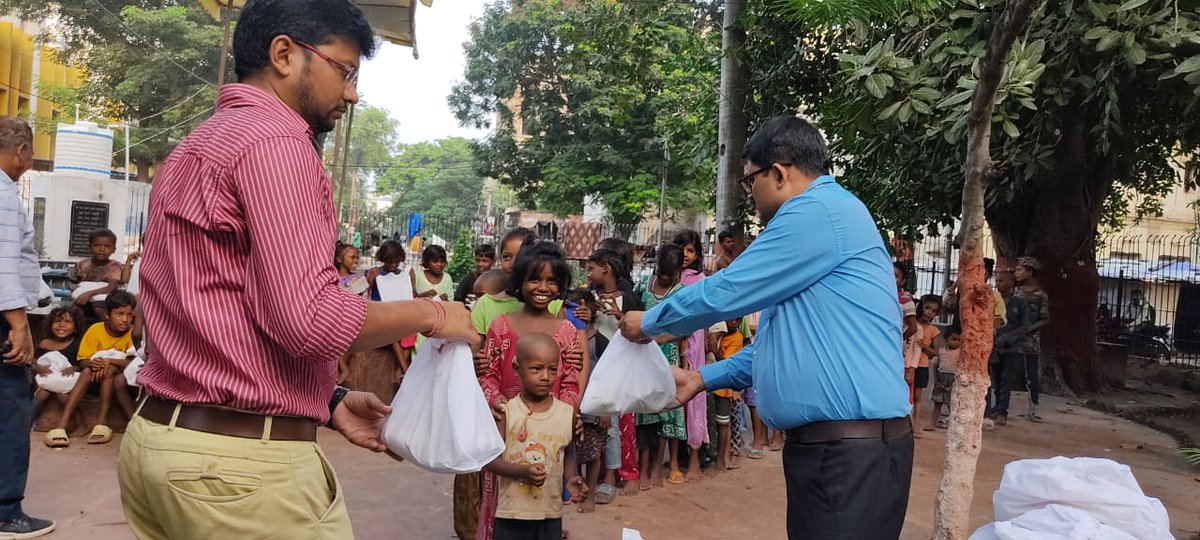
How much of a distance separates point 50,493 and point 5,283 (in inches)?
74.9

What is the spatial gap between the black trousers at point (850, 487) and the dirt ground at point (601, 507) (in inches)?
97.6

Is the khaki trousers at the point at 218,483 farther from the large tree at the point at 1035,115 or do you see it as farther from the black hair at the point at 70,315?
the black hair at the point at 70,315

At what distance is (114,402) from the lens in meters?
6.56

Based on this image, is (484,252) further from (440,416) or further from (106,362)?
(440,416)

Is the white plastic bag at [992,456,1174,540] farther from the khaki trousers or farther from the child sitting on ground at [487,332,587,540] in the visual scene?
the khaki trousers

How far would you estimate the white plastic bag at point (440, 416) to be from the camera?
215 cm

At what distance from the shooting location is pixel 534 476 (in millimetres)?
3422

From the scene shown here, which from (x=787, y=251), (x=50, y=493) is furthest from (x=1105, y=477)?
(x=50, y=493)

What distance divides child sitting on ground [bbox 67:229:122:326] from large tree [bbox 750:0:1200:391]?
6011mm

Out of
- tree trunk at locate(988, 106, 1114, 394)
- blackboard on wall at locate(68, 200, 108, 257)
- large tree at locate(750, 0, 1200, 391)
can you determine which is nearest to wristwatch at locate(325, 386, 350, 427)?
large tree at locate(750, 0, 1200, 391)

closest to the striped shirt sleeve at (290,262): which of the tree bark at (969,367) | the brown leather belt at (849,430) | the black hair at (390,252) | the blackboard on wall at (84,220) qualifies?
the brown leather belt at (849,430)

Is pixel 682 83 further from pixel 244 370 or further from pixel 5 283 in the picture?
pixel 244 370

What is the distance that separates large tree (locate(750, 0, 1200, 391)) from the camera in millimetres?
5422

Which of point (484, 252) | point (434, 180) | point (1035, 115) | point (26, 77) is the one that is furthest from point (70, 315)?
point (434, 180)
